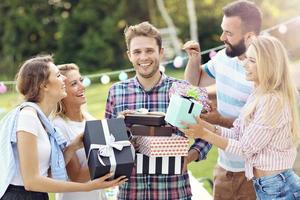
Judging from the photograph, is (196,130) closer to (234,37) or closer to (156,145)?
(156,145)

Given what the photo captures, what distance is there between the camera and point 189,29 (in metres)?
18.3

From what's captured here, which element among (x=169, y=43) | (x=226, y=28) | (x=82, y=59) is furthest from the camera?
(x=169, y=43)

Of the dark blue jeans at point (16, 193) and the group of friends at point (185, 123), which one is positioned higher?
the group of friends at point (185, 123)

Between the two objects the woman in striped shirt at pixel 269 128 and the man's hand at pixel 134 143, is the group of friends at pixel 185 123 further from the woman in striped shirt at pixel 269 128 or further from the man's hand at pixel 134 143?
the man's hand at pixel 134 143

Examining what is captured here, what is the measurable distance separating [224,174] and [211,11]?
50.7 ft

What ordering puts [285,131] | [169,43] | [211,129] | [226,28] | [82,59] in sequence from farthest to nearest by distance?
[169,43], [82,59], [226,28], [211,129], [285,131]

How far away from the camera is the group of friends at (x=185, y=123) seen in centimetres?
256

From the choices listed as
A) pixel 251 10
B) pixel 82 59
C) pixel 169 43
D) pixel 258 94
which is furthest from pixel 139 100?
pixel 169 43

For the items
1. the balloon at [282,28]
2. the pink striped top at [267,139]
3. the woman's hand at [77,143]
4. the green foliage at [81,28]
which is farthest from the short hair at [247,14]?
the green foliage at [81,28]

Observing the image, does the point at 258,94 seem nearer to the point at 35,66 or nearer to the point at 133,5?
the point at 35,66

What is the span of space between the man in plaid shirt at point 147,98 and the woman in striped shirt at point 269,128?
351 millimetres

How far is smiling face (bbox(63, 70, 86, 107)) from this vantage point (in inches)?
118

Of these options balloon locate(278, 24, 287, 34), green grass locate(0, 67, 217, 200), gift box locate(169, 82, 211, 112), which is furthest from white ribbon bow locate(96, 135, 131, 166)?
balloon locate(278, 24, 287, 34)

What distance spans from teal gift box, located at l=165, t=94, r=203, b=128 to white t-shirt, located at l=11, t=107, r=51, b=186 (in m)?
0.59
